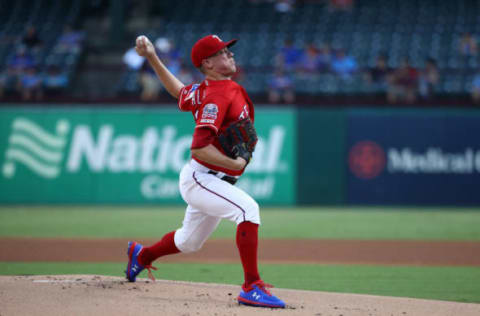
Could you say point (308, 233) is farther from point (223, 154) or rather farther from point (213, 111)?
point (213, 111)

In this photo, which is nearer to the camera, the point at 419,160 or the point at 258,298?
the point at 258,298

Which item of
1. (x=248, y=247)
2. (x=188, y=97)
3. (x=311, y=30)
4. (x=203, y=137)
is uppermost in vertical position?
(x=311, y=30)

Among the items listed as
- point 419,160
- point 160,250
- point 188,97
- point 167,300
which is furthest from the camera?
point 419,160

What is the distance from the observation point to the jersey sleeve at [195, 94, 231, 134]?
15.1 ft

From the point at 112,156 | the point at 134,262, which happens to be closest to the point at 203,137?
the point at 134,262

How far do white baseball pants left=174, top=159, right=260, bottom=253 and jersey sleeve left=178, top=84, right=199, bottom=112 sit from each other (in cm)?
41

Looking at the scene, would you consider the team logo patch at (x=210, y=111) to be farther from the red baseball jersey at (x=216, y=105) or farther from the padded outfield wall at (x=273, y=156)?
the padded outfield wall at (x=273, y=156)

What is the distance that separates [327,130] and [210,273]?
30.1 feet

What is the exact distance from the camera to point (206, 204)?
4.83 metres

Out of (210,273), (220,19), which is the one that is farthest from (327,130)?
(210,273)

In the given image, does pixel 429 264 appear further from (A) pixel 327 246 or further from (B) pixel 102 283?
(B) pixel 102 283

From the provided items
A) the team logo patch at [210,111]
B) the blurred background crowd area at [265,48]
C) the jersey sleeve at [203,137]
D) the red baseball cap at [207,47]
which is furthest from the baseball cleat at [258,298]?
the blurred background crowd area at [265,48]

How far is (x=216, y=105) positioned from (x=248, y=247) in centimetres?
99

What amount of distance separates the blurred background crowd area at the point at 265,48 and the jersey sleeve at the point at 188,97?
34.9ft
